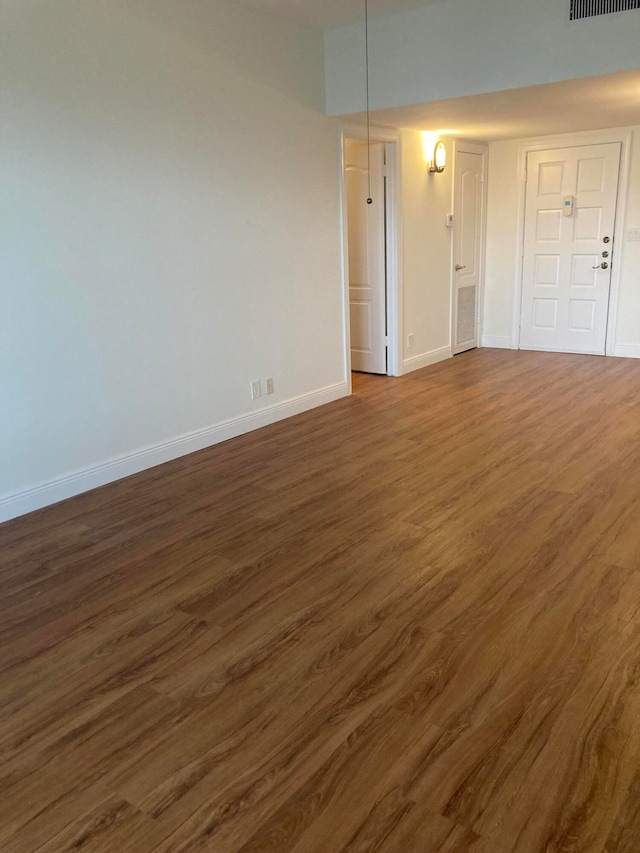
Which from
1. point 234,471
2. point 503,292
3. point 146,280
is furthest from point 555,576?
point 503,292

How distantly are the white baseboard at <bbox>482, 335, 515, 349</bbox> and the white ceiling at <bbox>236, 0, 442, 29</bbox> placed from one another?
3.98m

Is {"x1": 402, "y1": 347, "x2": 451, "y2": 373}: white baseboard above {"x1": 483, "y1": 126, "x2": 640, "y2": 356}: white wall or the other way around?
the other way around

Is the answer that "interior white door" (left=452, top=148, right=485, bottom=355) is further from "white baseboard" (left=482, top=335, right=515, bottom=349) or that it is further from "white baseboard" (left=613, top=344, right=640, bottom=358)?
"white baseboard" (left=613, top=344, right=640, bottom=358)

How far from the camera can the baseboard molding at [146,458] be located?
3.55 meters

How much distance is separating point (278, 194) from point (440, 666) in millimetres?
3679

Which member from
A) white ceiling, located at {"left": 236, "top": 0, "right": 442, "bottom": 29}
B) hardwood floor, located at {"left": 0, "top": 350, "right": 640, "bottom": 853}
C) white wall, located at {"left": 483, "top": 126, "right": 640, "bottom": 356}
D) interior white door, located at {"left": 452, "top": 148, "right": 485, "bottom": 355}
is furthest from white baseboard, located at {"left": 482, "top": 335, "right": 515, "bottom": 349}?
white ceiling, located at {"left": 236, "top": 0, "right": 442, "bottom": 29}

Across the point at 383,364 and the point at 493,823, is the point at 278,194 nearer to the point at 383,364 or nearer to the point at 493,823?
the point at 383,364

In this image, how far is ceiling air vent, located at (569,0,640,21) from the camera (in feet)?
12.3

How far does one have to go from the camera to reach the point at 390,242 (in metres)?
6.07

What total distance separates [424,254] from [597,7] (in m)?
2.80

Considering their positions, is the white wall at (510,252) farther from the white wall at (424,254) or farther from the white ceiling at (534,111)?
the white wall at (424,254)

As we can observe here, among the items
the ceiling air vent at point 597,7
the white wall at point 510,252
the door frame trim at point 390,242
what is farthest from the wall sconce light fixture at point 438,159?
the ceiling air vent at point 597,7

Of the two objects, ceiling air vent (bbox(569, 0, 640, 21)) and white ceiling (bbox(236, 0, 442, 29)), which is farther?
white ceiling (bbox(236, 0, 442, 29))

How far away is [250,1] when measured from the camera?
13.7 ft
